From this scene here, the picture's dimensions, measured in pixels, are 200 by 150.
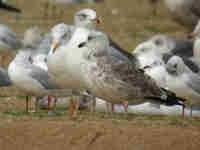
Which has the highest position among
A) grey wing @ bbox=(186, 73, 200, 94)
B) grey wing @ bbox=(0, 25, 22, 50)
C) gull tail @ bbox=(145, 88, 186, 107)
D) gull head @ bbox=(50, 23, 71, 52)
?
grey wing @ bbox=(0, 25, 22, 50)

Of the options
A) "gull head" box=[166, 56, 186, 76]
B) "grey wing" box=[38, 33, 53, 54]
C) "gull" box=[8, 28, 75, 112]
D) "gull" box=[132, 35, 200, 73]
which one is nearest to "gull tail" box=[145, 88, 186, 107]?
"gull head" box=[166, 56, 186, 76]

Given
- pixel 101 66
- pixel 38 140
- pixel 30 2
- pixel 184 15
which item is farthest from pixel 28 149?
pixel 30 2

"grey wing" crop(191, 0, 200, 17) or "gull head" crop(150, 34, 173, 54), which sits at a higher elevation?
"grey wing" crop(191, 0, 200, 17)

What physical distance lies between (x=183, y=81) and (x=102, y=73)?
5.41 ft

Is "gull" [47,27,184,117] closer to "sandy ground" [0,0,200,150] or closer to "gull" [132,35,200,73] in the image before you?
"sandy ground" [0,0,200,150]

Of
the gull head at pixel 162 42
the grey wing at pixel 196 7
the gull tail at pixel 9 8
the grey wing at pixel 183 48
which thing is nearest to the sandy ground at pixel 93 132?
the gull head at pixel 162 42

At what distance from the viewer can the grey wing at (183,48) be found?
12570 millimetres

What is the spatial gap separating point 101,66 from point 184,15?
964 cm

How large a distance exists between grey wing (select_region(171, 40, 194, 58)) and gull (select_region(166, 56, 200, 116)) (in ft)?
13.9

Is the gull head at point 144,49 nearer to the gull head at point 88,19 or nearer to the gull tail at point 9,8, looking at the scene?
the gull head at point 88,19

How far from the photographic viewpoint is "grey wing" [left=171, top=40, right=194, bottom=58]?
12.6 meters

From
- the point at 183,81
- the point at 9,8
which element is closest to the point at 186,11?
the point at 9,8

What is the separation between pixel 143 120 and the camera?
6.94 metres

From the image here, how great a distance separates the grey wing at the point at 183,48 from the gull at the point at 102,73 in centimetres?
511
